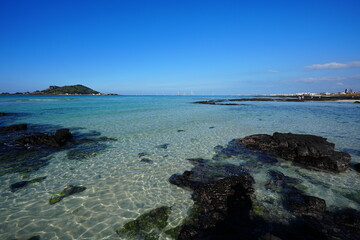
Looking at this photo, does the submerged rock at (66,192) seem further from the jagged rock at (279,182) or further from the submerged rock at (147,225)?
the jagged rock at (279,182)

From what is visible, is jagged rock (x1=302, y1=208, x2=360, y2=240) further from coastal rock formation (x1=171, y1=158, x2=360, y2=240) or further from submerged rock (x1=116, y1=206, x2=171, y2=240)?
submerged rock (x1=116, y1=206, x2=171, y2=240)

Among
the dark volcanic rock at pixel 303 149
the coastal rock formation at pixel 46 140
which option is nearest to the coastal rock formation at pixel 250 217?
the dark volcanic rock at pixel 303 149

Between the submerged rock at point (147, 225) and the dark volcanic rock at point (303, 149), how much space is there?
8396mm

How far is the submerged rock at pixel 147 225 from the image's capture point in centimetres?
474

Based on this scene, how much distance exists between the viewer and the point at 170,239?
181 inches

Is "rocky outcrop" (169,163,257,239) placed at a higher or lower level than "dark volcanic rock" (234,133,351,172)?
lower

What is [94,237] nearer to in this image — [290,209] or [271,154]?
[290,209]

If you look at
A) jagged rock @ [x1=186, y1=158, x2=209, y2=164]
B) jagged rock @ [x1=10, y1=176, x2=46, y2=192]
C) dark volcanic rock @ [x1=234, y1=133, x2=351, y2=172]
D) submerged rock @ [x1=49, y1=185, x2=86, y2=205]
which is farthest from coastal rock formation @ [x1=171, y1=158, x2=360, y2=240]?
jagged rock @ [x1=10, y1=176, x2=46, y2=192]

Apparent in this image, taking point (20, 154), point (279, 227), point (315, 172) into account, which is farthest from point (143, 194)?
point (20, 154)

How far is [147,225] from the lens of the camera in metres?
5.07

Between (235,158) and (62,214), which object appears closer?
(62,214)

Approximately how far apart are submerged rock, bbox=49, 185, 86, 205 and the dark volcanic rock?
1058cm

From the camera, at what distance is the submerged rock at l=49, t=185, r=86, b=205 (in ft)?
20.5

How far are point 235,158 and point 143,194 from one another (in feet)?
19.8
